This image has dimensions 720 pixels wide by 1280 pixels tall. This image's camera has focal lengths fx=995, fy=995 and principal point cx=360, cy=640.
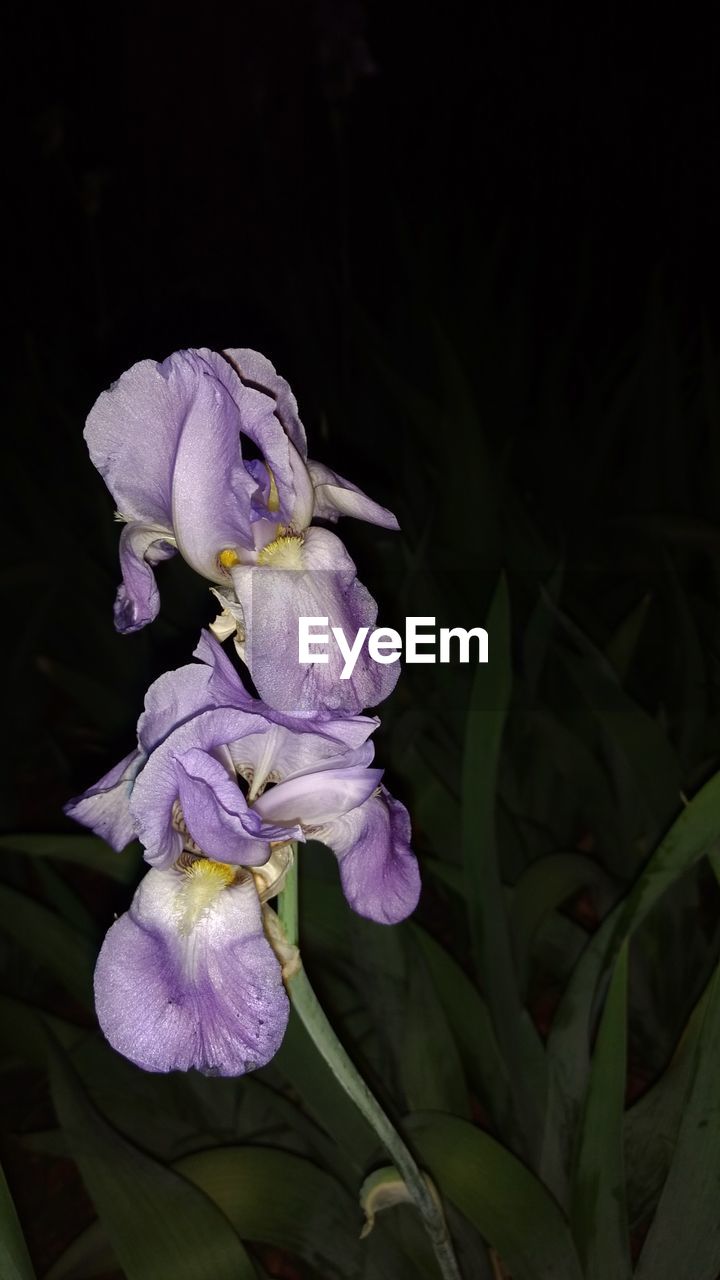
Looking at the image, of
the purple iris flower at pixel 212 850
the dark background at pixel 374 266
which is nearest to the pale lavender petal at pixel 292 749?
the purple iris flower at pixel 212 850

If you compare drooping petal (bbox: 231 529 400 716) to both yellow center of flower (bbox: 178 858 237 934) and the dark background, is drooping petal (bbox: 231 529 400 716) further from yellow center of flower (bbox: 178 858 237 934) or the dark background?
the dark background

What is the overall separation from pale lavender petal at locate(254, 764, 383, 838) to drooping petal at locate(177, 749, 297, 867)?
0.13 feet

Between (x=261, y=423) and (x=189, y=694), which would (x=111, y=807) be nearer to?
(x=189, y=694)

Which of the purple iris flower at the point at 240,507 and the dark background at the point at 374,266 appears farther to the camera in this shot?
the dark background at the point at 374,266

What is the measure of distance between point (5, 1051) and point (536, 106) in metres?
2.94

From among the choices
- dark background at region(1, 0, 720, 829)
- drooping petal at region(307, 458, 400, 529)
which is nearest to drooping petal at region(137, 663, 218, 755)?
drooping petal at region(307, 458, 400, 529)

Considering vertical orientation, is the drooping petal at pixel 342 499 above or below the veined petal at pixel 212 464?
below

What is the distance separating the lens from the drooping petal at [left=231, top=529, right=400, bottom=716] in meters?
0.43

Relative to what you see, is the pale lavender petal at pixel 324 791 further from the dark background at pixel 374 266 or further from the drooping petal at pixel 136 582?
the dark background at pixel 374 266

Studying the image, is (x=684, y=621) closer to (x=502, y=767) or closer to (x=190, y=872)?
(x=502, y=767)

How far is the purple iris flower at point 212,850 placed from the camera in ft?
1.41

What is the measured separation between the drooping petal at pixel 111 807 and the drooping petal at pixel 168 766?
6 cm

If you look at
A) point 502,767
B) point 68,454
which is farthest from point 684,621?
point 68,454

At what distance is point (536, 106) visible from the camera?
2.96 metres
